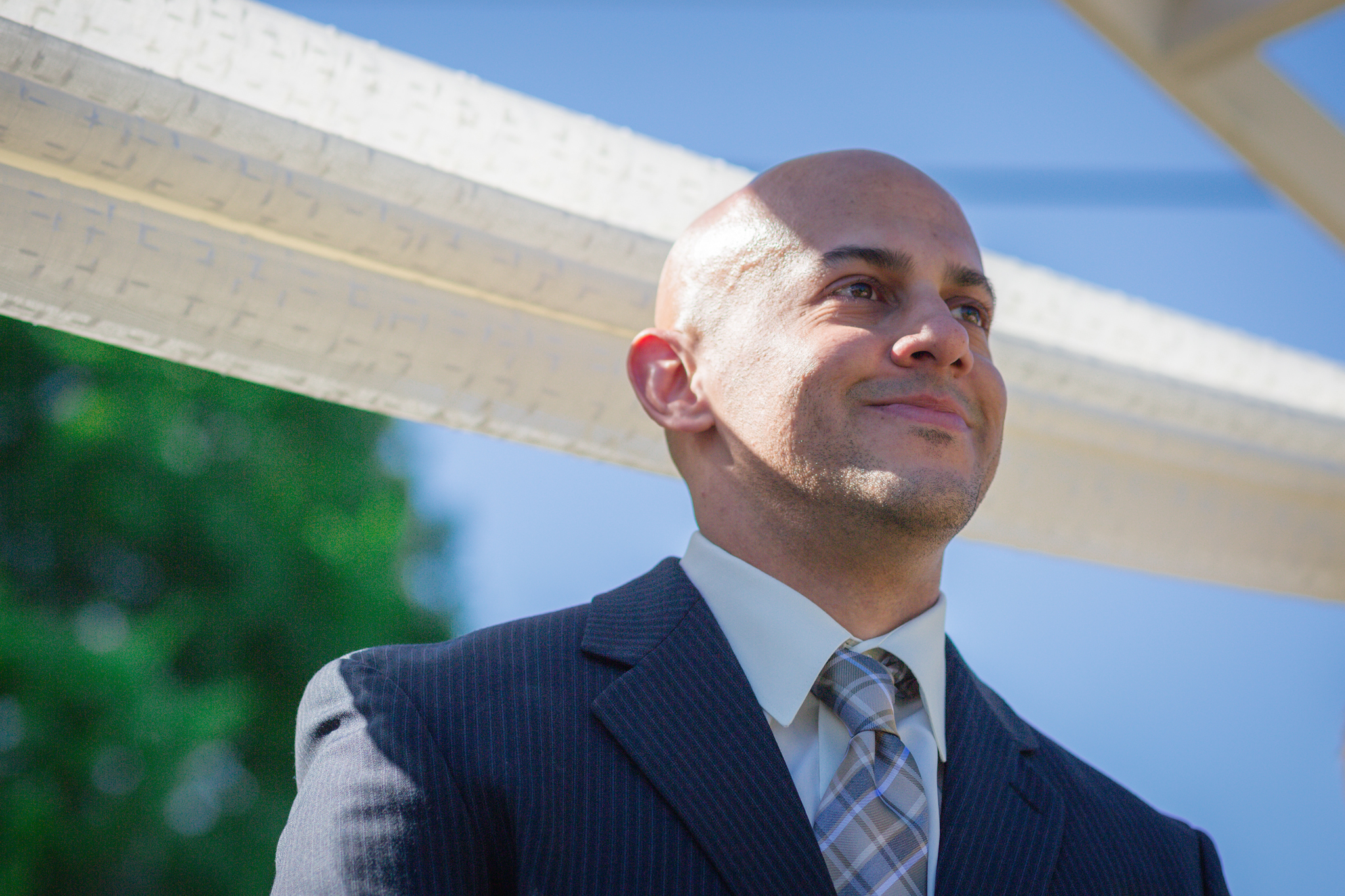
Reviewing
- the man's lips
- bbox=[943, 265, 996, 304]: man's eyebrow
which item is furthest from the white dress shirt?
bbox=[943, 265, 996, 304]: man's eyebrow

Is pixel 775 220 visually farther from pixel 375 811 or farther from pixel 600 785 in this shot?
pixel 375 811

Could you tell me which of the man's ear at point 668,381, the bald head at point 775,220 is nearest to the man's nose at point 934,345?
the bald head at point 775,220

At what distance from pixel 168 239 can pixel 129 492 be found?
32.4 feet

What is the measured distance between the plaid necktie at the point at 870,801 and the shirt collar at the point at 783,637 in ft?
0.15

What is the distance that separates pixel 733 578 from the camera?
1.71 meters

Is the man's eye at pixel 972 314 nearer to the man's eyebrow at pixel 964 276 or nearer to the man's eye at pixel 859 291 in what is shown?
the man's eyebrow at pixel 964 276

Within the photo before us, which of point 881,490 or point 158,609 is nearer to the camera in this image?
point 881,490

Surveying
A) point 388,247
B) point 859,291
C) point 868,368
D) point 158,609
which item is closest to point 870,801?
point 868,368

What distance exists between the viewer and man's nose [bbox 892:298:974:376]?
166cm

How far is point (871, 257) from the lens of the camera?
176 cm

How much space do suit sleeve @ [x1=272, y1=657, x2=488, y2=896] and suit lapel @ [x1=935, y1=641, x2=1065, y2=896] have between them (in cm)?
62

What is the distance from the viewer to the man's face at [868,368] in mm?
1605

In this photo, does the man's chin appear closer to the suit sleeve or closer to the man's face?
the man's face

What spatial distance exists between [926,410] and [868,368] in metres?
0.10
